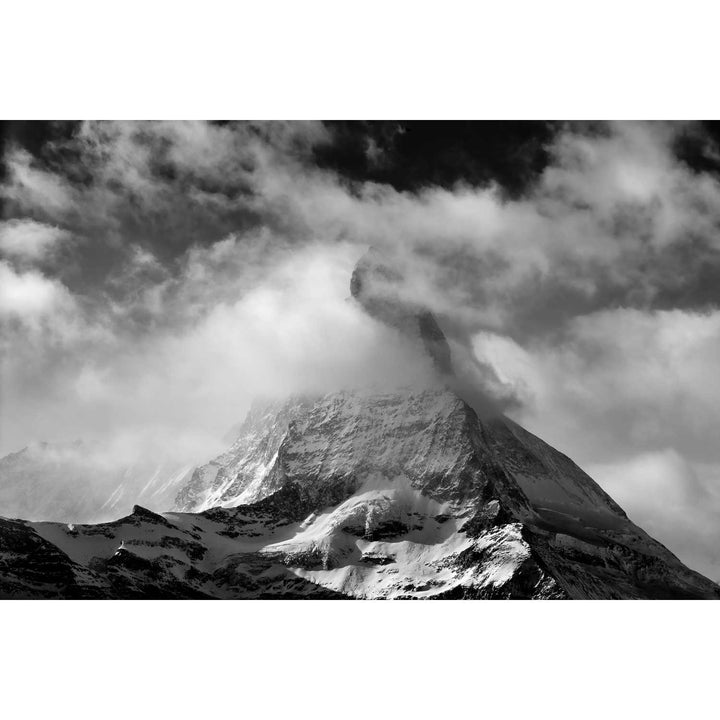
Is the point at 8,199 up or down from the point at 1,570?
up

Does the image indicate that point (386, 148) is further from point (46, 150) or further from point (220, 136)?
point (46, 150)

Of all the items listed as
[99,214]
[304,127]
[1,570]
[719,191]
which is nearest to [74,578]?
[1,570]

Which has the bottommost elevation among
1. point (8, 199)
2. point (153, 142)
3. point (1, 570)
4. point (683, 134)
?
point (1, 570)

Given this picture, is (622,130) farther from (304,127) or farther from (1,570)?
(1,570)

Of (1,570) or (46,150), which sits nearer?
(46,150)

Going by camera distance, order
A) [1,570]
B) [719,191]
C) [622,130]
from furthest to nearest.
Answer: [1,570], [719,191], [622,130]

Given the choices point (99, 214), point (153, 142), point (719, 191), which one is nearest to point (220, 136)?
point (153, 142)

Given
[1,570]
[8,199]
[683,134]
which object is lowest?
[1,570]

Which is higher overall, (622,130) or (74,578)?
Answer: (622,130)

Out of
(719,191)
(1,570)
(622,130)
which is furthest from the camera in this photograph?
(1,570)
